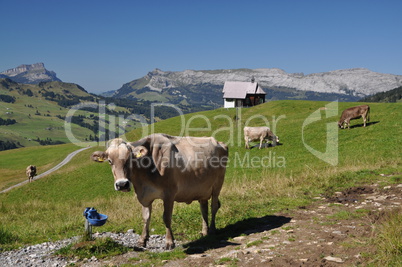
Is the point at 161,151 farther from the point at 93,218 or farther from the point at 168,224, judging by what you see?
the point at 93,218

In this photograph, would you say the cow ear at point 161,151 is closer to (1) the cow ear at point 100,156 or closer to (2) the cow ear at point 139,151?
(2) the cow ear at point 139,151

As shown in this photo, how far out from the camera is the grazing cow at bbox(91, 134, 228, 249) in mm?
9509

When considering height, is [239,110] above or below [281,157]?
above

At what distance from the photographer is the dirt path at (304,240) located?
7969 mm

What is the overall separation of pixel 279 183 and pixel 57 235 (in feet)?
38.6

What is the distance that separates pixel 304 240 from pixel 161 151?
16.3ft

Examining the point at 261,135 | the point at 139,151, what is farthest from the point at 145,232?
the point at 261,135

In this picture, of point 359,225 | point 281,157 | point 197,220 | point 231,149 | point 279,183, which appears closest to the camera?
A: point 359,225

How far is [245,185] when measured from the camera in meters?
19.6

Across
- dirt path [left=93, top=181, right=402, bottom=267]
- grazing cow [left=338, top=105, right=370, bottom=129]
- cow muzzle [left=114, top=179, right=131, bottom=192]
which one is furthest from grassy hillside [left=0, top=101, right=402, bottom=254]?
cow muzzle [left=114, top=179, right=131, bottom=192]

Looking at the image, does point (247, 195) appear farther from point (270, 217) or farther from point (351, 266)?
point (351, 266)

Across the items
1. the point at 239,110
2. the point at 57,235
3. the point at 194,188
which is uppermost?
the point at 239,110

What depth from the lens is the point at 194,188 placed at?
440 inches

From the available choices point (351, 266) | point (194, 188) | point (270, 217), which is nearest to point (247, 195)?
point (270, 217)
